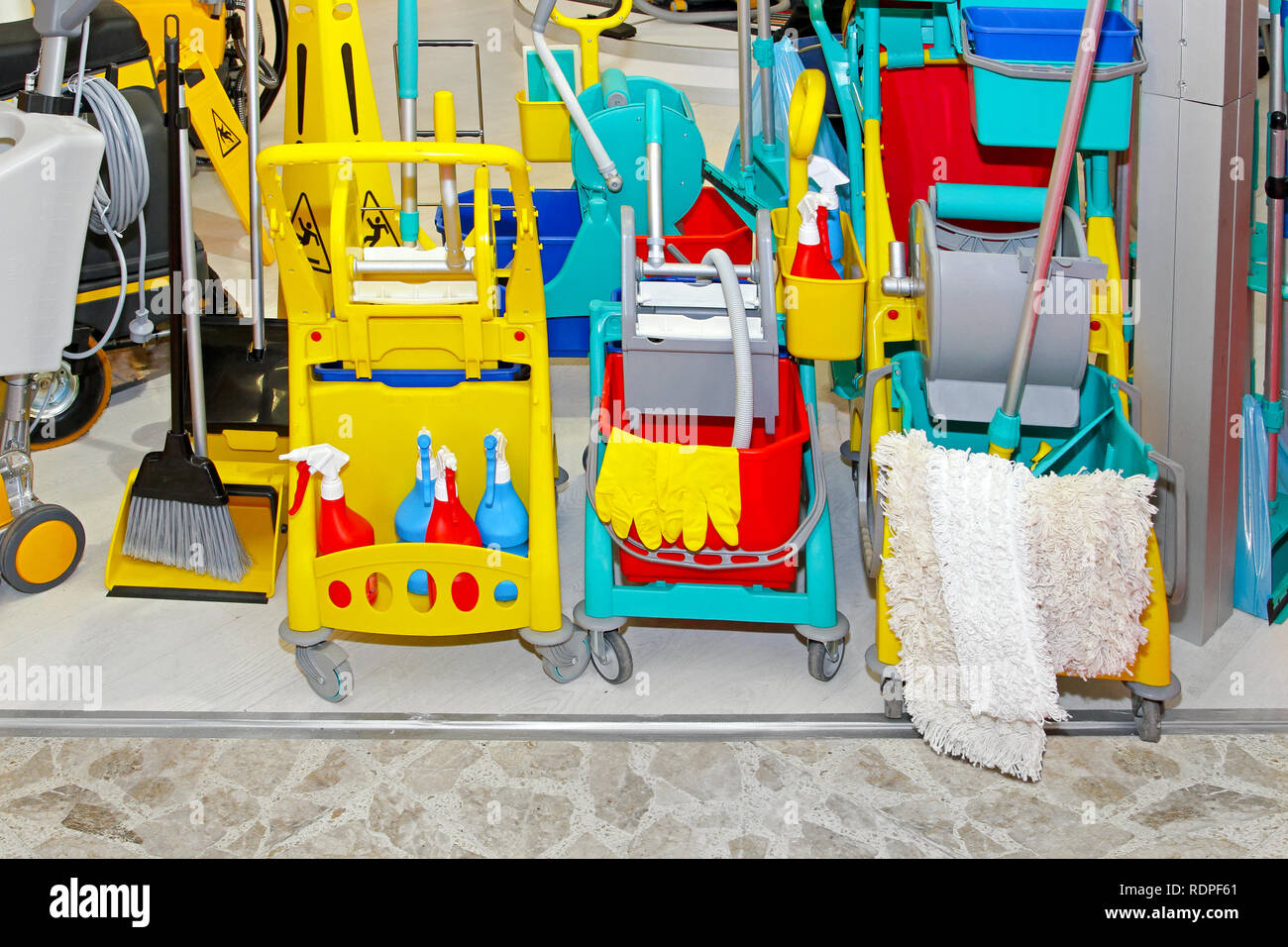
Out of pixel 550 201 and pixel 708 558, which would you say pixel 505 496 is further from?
pixel 550 201

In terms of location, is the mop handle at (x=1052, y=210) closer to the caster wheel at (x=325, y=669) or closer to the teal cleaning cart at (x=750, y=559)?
the teal cleaning cart at (x=750, y=559)

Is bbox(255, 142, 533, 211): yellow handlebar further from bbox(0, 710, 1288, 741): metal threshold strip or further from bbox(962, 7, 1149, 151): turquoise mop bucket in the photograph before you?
bbox(0, 710, 1288, 741): metal threshold strip

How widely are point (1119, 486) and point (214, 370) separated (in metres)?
2.16

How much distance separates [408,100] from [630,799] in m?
1.60

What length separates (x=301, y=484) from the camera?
2611 mm

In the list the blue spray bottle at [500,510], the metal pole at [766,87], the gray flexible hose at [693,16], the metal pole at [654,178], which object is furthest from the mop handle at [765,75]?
the gray flexible hose at [693,16]

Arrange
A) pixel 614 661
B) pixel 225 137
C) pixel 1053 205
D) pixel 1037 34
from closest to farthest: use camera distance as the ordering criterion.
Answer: pixel 1053 205
pixel 1037 34
pixel 614 661
pixel 225 137

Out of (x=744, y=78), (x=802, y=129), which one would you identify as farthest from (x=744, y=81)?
(x=802, y=129)

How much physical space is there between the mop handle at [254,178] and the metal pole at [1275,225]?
208cm

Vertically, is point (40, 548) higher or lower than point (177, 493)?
lower

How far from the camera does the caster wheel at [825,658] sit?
2.68 metres

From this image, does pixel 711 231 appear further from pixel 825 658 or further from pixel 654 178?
pixel 825 658

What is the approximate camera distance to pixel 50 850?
231 cm

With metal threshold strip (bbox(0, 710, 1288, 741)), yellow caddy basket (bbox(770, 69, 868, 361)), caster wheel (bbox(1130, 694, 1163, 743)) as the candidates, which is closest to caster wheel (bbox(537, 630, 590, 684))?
metal threshold strip (bbox(0, 710, 1288, 741))
